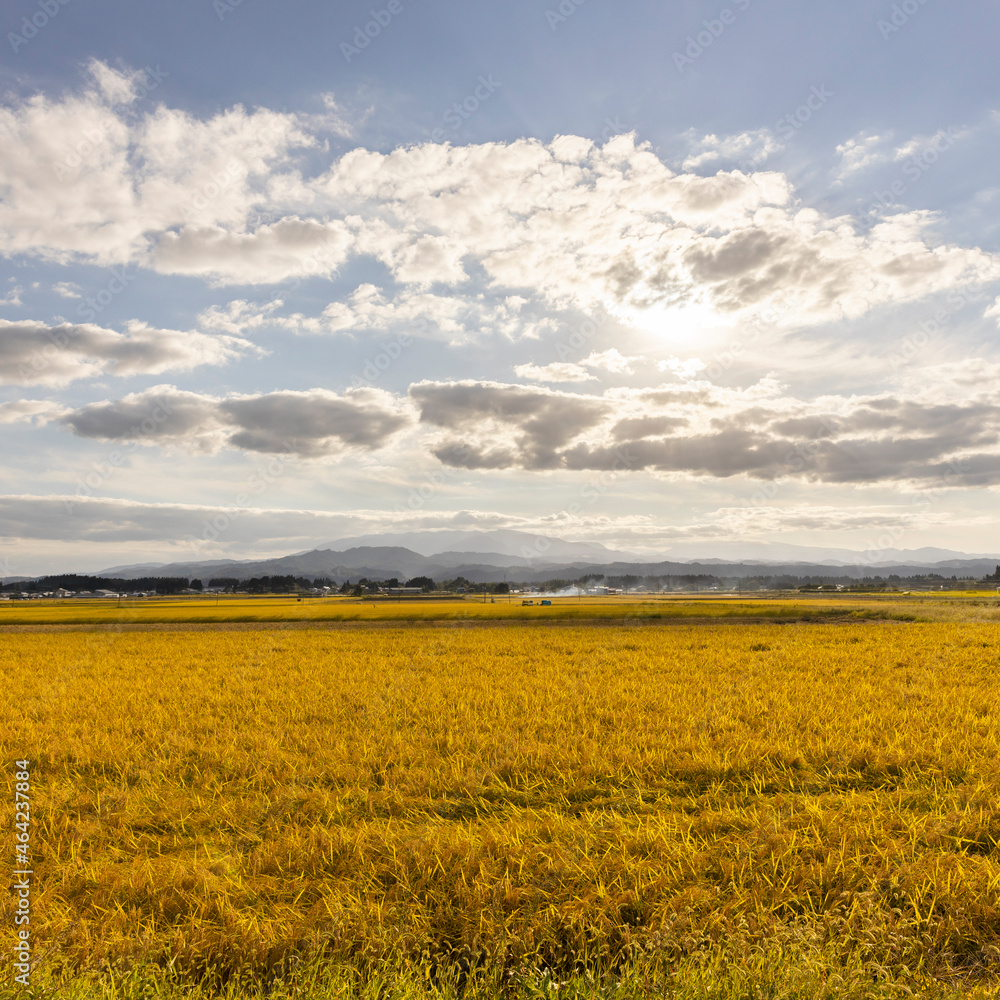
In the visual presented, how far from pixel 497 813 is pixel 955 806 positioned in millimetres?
5598

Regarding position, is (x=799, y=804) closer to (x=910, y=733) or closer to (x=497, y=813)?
(x=497, y=813)

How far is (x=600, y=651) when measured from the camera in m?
23.0

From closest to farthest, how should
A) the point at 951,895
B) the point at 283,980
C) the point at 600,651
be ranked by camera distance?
the point at 283,980 < the point at 951,895 < the point at 600,651

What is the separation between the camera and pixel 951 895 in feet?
15.3

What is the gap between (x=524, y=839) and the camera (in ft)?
19.2

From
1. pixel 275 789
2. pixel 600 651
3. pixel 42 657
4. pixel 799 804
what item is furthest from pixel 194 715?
pixel 42 657

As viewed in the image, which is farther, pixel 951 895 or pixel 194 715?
pixel 194 715

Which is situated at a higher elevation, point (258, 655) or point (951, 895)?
point (951, 895)

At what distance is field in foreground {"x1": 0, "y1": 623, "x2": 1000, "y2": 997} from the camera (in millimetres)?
4109

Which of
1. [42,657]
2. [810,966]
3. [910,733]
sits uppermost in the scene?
[810,966]

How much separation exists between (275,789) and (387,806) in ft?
5.79

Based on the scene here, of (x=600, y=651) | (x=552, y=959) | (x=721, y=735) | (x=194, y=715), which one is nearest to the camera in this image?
(x=552, y=959)

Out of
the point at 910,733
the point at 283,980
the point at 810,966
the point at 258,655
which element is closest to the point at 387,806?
the point at 283,980

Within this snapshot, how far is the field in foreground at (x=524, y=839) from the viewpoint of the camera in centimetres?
411
